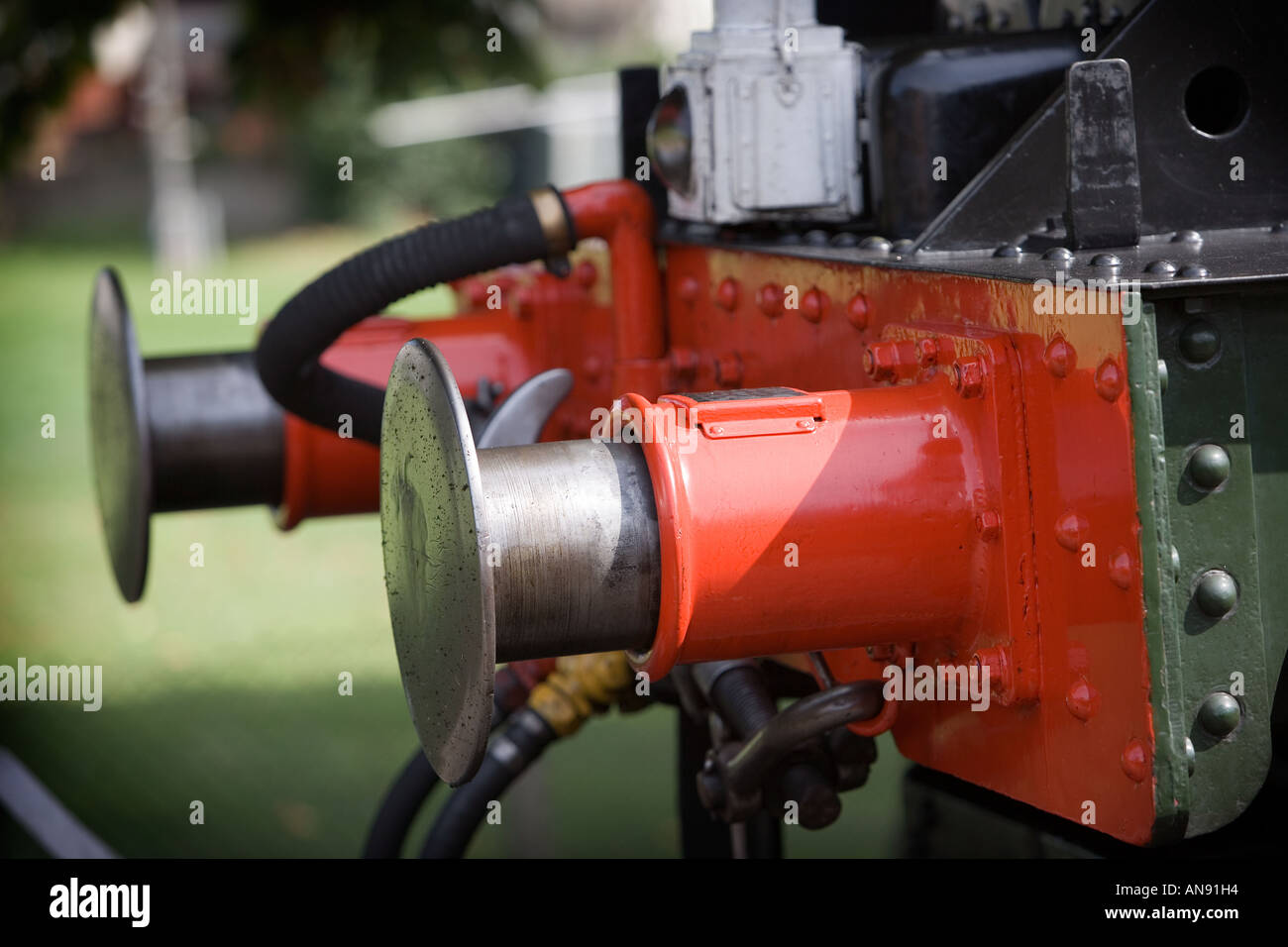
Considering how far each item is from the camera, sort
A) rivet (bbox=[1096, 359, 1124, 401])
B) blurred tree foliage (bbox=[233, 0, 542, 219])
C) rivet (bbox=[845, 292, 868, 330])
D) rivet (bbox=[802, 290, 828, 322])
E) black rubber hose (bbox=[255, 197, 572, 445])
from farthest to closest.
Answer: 1. blurred tree foliage (bbox=[233, 0, 542, 219])
2. black rubber hose (bbox=[255, 197, 572, 445])
3. rivet (bbox=[802, 290, 828, 322])
4. rivet (bbox=[845, 292, 868, 330])
5. rivet (bbox=[1096, 359, 1124, 401])

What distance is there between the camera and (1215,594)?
1.42m

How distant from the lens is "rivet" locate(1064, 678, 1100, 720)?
1.47 metres

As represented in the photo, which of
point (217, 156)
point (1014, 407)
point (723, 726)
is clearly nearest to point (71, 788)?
point (723, 726)

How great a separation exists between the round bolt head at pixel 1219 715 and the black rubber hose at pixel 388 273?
1200mm

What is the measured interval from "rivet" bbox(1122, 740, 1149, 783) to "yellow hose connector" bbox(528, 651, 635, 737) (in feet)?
3.31

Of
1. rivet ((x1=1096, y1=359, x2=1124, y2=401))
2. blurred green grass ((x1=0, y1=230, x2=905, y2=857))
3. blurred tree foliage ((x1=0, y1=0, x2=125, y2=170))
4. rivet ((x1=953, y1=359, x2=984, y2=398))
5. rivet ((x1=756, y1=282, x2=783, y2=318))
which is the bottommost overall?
blurred green grass ((x1=0, y1=230, x2=905, y2=857))

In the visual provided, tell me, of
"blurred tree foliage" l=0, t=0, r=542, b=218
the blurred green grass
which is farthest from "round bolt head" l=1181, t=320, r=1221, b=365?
"blurred tree foliage" l=0, t=0, r=542, b=218

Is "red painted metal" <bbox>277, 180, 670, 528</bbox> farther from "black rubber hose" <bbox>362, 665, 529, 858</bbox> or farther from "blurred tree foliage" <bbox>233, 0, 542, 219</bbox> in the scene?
"blurred tree foliage" <bbox>233, 0, 542, 219</bbox>

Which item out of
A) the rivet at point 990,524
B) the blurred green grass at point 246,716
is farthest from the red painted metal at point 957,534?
the blurred green grass at point 246,716

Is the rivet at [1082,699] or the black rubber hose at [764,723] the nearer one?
the rivet at [1082,699]

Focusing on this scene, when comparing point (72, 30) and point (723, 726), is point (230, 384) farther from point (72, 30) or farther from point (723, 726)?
point (72, 30)

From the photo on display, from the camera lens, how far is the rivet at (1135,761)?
141 centimetres

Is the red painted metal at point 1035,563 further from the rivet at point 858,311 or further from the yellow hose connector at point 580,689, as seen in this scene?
the yellow hose connector at point 580,689

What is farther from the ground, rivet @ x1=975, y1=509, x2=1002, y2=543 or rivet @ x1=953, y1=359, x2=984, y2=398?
rivet @ x1=953, y1=359, x2=984, y2=398
